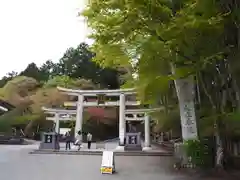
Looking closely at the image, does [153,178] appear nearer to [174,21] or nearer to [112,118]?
[174,21]

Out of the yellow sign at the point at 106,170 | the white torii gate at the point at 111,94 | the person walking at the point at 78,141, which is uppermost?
the white torii gate at the point at 111,94

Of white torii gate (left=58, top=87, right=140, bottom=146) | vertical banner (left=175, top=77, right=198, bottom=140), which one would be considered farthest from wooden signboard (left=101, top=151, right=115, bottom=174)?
white torii gate (left=58, top=87, right=140, bottom=146)

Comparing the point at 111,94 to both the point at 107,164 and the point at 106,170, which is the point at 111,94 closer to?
the point at 107,164

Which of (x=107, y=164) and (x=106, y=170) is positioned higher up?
(x=107, y=164)

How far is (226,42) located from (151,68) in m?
2.63

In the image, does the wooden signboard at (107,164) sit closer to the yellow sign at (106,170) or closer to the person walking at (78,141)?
the yellow sign at (106,170)

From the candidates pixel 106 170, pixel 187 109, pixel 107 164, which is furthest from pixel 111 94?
pixel 106 170

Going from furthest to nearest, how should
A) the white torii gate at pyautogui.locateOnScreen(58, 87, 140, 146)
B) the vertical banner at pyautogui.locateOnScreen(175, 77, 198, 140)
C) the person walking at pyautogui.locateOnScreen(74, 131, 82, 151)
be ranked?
1. the white torii gate at pyautogui.locateOnScreen(58, 87, 140, 146)
2. the person walking at pyautogui.locateOnScreen(74, 131, 82, 151)
3. the vertical banner at pyautogui.locateOnScreen(175, 77, 198, 140)

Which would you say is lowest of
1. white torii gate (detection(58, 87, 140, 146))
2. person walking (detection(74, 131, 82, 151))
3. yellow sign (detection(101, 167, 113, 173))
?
yellow sign (detection(101, 167, 113, 173))

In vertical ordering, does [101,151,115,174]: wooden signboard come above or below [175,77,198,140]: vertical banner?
below

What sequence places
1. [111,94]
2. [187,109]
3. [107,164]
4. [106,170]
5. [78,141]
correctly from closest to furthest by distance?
[106,170] < [107,164] < [187,109] < [78,141] < [111,94]

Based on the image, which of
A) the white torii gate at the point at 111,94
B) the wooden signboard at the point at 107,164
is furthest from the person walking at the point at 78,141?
the wooden signboard at the point at 107,164

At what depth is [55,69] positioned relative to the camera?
179 ft

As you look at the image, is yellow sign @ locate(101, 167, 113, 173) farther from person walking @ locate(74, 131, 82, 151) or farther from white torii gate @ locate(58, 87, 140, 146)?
white torii gate @ locate(58, 87, 140, 146)
